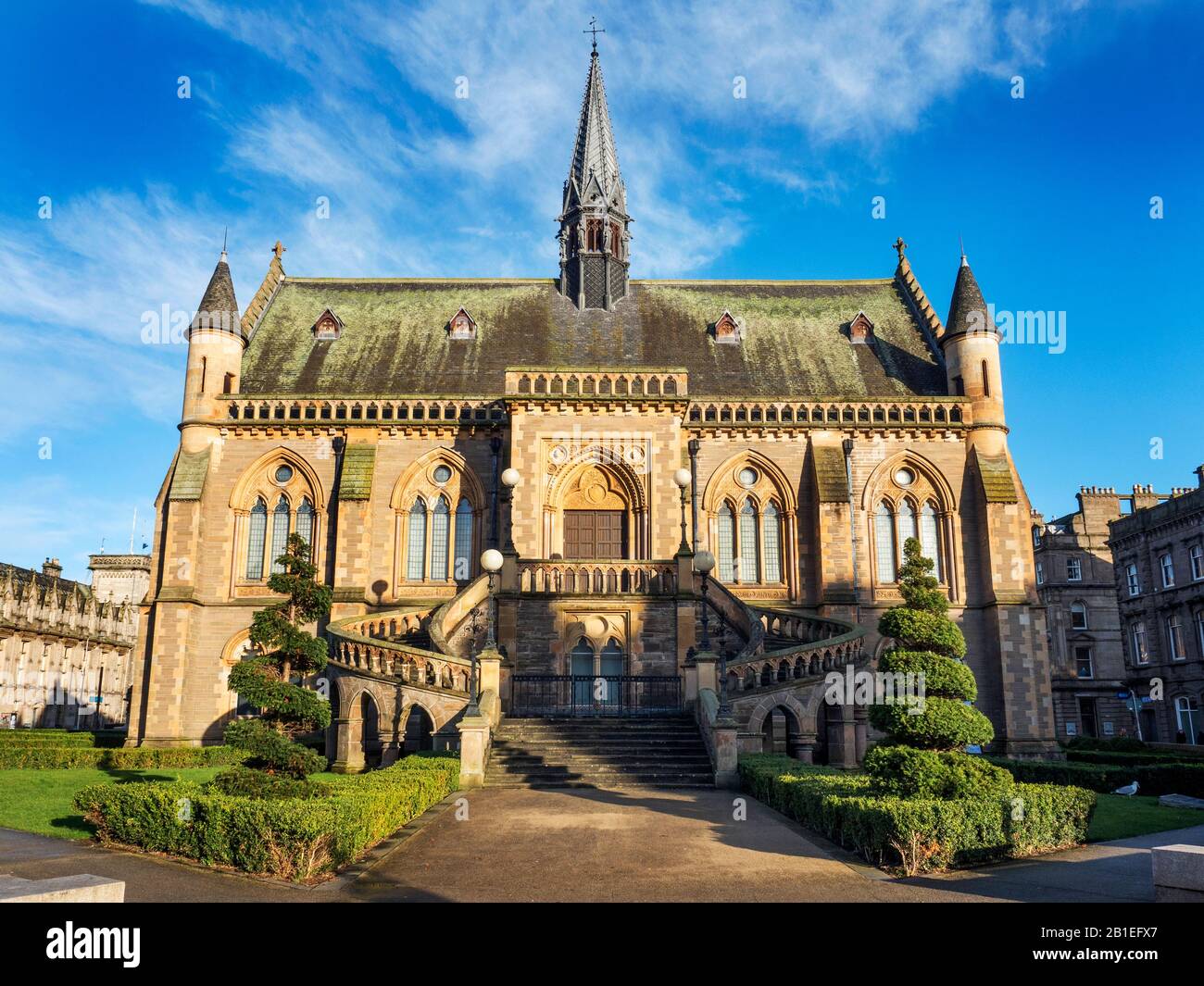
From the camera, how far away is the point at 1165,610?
51531mm

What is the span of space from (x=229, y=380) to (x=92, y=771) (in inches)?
648

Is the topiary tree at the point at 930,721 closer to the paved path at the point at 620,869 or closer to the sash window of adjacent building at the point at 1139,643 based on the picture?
the paved path at the point at 620,869

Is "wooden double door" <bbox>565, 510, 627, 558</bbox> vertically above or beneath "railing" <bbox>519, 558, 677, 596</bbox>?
above

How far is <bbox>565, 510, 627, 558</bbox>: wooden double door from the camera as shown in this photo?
1345 inches

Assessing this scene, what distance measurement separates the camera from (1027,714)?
3312 centimetres

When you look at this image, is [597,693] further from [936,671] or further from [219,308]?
[219,308]

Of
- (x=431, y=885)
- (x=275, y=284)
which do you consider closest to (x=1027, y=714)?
(x=431, y=885)

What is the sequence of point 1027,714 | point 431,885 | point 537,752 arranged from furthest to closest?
point 1027,714
point 537,752
point 431,885

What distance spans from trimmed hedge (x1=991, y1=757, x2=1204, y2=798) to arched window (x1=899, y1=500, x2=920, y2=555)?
13.1 metres

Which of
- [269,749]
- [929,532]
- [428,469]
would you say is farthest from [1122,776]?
[428,469]

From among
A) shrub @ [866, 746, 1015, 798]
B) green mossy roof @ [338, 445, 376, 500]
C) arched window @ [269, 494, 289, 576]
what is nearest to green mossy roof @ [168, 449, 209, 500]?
arched window @ [269, 494, 289, 576]

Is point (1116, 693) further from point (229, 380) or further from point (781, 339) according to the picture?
point (229, 380)

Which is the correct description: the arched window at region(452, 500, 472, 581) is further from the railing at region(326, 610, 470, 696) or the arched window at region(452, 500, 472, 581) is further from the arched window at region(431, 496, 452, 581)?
the railing at region(326, 610, 470, 696)

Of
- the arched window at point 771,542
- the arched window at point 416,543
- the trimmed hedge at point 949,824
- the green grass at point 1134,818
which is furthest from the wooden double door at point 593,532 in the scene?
the trimmed hedge at point 949,824
